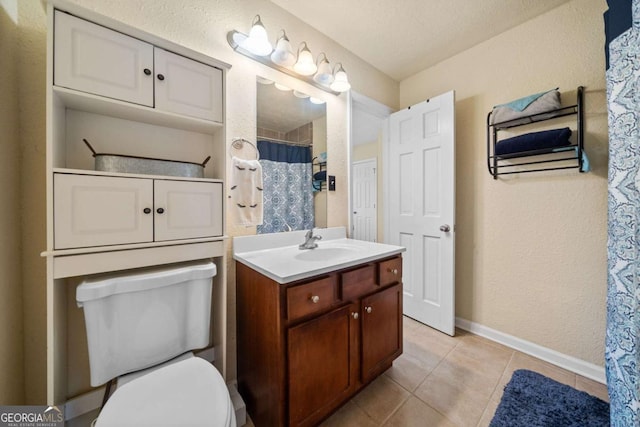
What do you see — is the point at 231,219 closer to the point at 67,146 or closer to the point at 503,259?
the point at 67,146

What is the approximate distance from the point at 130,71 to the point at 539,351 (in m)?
2.86

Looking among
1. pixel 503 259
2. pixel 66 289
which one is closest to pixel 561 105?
pixel 503 259

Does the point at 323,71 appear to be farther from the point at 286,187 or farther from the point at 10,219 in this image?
the point at 10,219

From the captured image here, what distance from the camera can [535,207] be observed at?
1.68m

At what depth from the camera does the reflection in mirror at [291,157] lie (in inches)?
59.2

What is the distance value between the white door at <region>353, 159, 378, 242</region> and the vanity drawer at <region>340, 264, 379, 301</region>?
2.39 metres

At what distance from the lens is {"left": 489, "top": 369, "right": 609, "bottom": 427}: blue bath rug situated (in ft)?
3.76

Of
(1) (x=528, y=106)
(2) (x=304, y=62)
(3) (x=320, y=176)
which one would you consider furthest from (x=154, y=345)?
(1) (x=528, y=106)

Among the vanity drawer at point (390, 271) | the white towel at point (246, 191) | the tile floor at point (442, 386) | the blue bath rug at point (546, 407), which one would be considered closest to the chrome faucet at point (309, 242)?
the white towel at point (246, 191)

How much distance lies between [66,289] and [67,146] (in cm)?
59

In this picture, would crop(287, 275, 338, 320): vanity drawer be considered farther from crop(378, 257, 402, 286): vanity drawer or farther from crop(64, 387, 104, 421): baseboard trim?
crop(64, 387, 104, 421): baseboard trim

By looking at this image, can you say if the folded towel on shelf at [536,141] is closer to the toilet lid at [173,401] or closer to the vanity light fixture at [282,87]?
the vanity light fixture at [282,87]

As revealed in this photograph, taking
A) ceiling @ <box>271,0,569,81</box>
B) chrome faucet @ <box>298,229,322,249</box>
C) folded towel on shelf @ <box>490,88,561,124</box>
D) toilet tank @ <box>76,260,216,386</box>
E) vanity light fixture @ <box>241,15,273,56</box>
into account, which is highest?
ceiling @ <box>271,0,569,81</box>

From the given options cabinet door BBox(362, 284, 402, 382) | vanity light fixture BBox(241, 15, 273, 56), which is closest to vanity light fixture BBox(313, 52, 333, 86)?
vanity light fixture BBox(241, 15, 273, 56)
